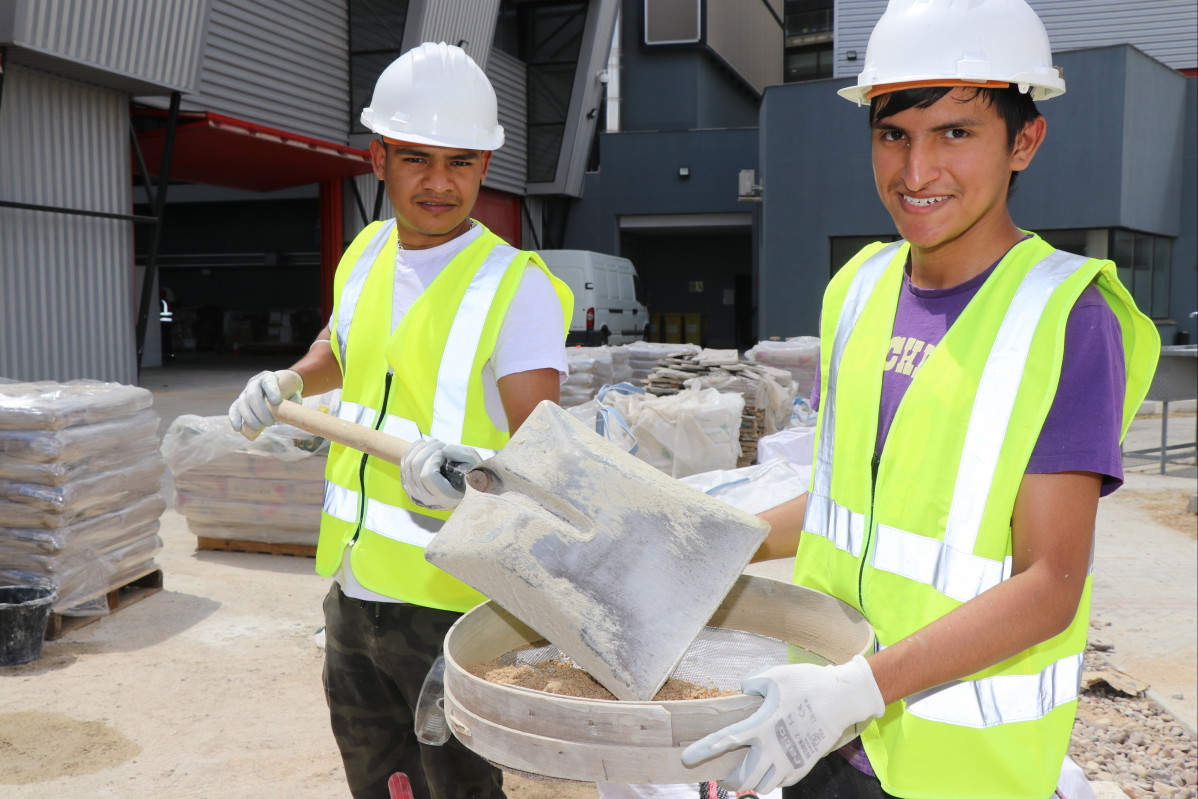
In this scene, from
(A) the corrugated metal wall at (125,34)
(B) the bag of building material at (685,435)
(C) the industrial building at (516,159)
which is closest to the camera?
(B) the bag of building material at (685,435)

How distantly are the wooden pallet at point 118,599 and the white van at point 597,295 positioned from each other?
13.4 m

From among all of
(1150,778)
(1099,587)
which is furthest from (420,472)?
(1099,587)

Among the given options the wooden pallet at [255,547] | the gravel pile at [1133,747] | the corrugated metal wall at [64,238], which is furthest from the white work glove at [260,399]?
the corrugated metal wall at [64,238]

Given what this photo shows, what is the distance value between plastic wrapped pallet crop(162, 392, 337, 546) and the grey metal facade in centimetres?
1310

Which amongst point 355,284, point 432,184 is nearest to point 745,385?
point 355,284

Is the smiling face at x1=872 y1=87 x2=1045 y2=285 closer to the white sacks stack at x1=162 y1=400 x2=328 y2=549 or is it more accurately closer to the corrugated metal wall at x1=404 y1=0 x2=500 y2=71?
the white sacks stack at x1=162 y1=400 x2=328 y2=549

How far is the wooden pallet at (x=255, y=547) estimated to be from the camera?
A: 246 inches

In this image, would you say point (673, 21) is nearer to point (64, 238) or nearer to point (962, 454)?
point (64, 238)

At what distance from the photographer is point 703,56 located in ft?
87.8

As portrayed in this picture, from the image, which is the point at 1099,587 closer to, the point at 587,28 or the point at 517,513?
the point at 517,513

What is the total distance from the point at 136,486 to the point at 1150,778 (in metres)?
4.90

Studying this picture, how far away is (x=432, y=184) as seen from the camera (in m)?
2.31

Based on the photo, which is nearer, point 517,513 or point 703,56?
point 517,513

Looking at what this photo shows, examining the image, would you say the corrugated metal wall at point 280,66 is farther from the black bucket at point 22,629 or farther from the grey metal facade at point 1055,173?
the black bucket at point 22,629
